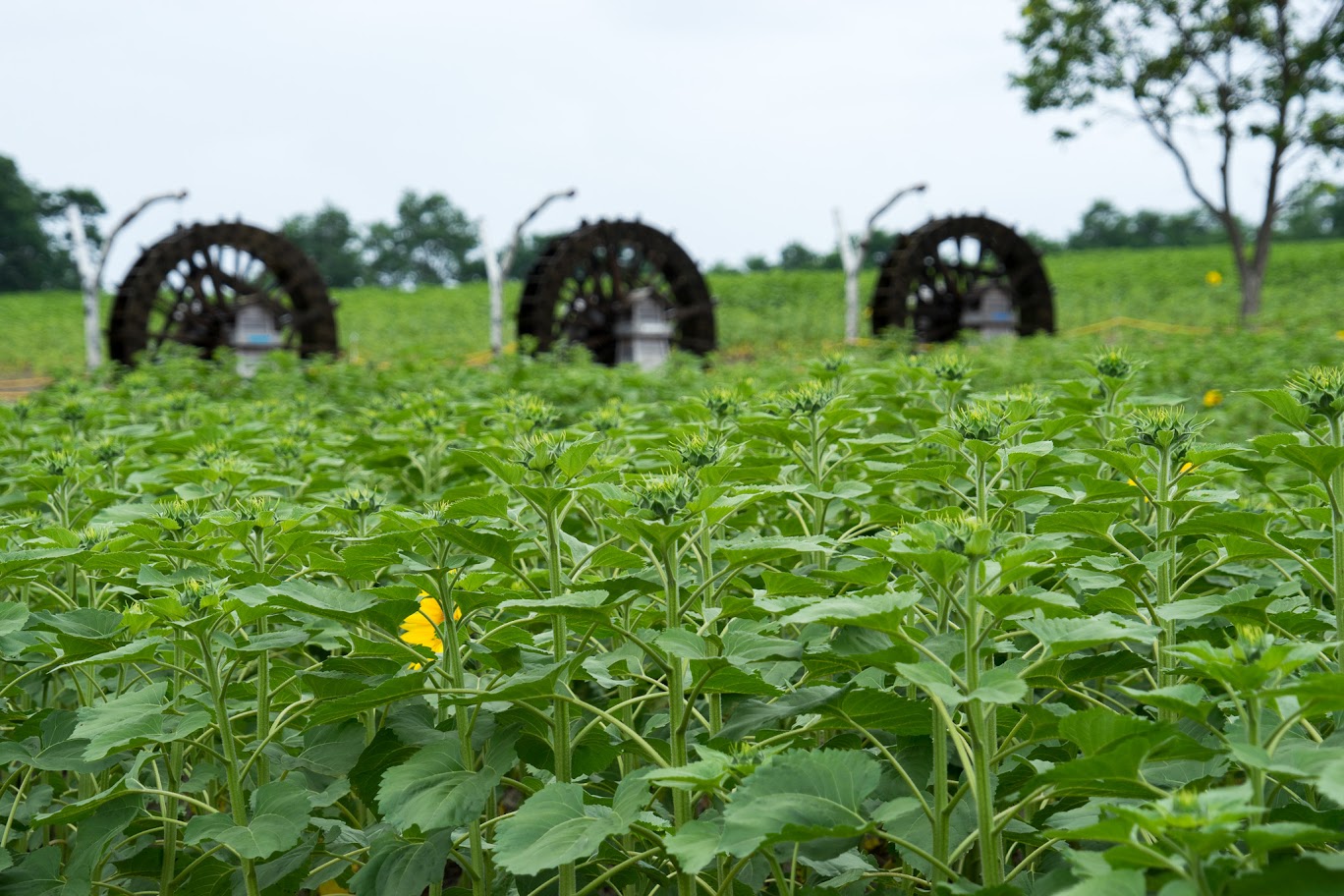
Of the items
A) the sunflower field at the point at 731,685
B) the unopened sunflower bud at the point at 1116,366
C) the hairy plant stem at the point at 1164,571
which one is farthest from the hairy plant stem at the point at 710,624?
the unopened sunflower bud at the point at 1116,366

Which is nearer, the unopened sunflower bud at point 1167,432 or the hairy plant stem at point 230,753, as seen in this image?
the hairy plant stem at point 230,753

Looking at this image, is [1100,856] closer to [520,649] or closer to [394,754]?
[520,649]

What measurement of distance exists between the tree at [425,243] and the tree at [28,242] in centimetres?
1701

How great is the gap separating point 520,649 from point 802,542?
57 centimetres

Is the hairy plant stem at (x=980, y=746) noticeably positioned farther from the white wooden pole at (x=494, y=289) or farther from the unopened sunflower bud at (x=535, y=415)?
the white wooden pole at (x=494, y=289)

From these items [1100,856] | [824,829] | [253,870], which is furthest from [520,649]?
Answer: [1100,856]

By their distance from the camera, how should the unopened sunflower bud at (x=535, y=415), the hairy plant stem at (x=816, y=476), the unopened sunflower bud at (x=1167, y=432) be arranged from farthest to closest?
the unopened sunflower bud at (x=535, y=415)
the hairy plant stem at (x=816, y=476)
the unopened sunflower bud at (x=1167, y=432)

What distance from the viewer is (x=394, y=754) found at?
1.73 meters

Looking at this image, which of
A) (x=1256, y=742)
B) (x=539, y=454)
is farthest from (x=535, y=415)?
(x=1256, y=742)

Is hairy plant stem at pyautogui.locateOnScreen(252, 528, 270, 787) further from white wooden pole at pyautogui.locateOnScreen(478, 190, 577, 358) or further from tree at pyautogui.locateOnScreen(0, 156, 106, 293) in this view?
tree at pyautogui.locateOnScreen(0, 156, 106, 293)

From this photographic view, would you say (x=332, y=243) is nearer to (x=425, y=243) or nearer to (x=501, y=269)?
(x=425, y=243)

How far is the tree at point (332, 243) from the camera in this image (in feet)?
189

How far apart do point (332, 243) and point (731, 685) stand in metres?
66.2

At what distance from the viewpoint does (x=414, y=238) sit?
2559 inches
